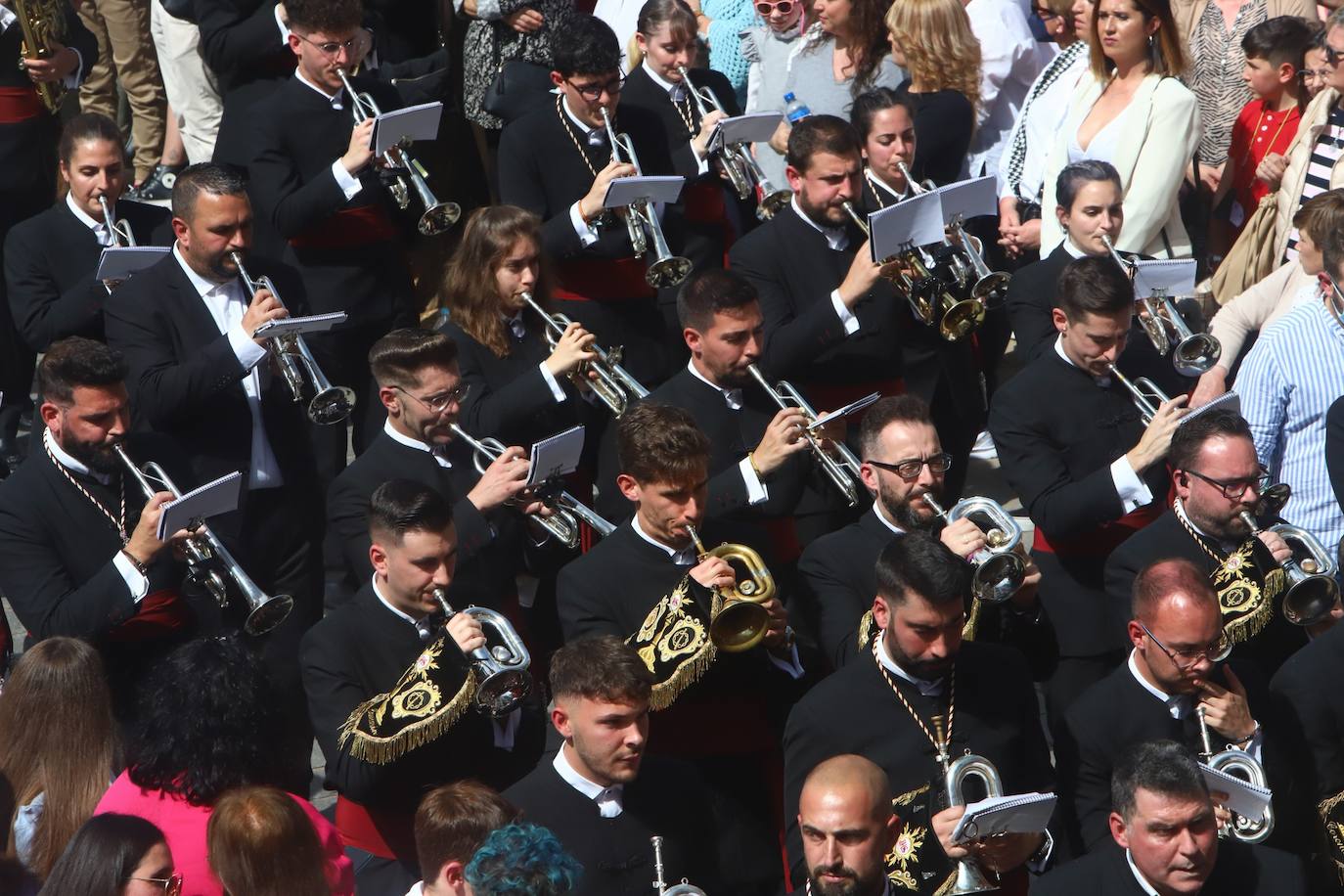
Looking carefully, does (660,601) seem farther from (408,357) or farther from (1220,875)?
(1220,875)

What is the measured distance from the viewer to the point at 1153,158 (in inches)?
342

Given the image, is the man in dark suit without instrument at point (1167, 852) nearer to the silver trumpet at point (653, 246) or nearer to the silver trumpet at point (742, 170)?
the silver trumpet at point (653, 246)

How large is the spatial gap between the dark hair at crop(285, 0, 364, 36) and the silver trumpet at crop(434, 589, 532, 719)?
333 cm

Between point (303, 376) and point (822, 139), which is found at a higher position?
point (822, 139)

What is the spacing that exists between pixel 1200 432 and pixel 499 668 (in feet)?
8.17

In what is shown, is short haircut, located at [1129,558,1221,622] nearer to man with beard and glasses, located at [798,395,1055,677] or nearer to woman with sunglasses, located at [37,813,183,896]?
man with beard and glasses, located at [798,395,1055,677]

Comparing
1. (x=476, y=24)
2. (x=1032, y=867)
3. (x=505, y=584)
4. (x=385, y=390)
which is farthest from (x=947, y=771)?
A: (x=476, y=24)

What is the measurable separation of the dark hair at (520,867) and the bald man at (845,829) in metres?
0.78

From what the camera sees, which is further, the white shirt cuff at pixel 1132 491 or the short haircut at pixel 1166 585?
the white shirt cuff at pixel 1132 491

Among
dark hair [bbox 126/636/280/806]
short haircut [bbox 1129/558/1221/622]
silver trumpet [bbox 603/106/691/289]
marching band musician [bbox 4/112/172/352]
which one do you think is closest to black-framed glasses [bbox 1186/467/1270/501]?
short haircut [bbox 1129/558/1221/622]

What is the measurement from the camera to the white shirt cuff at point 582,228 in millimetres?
8211

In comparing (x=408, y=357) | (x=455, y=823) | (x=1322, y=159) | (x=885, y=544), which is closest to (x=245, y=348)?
(x=408, y=357)

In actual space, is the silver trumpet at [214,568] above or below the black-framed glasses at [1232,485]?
below

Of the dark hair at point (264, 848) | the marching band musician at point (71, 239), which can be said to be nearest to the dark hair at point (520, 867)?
the dark hair at point (264, 848)
